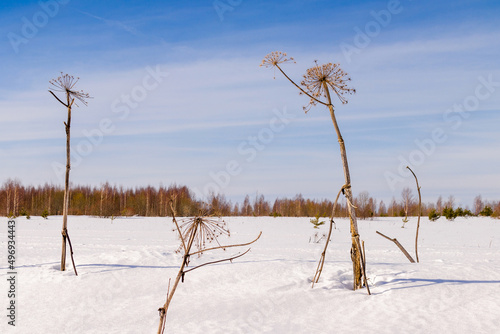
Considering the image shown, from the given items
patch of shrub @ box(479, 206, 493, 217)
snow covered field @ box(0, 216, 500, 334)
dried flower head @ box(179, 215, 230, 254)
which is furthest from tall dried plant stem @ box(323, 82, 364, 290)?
patch of shrub @ box(479, 206, 493, 217)

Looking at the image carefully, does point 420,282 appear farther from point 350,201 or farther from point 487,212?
point 487,212

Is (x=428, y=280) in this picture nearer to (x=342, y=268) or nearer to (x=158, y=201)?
(x=342, y=268)

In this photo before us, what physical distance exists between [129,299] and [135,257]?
2033mm

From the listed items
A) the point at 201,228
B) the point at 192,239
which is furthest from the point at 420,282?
the point at 192,239

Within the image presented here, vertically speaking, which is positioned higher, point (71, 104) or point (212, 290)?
point (71, 104)

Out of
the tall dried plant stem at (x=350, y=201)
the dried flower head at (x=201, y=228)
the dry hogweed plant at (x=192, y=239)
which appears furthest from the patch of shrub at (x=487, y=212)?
the dry hogweed plant at (x=192, y=239)

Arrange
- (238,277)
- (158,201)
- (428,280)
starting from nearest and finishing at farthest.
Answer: (428,280), (238,277), (158,201)

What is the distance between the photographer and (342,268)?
6.16 meters

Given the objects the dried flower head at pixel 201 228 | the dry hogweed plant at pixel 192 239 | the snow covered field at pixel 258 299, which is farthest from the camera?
the snow covered field at pixel 258 299

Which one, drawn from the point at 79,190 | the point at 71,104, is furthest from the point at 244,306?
the point at 79,190

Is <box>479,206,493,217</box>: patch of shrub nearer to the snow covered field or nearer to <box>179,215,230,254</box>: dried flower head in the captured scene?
the snow covered field

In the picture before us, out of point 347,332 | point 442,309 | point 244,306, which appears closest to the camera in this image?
point 347,332

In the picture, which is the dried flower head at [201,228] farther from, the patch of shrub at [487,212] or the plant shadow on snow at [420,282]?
the patch of shrub at [487,212]

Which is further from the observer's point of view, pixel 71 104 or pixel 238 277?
pixel 71 104
